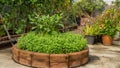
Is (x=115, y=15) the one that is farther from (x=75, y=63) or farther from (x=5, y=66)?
(x=5, y=66)

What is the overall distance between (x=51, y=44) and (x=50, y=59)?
1.34 ft

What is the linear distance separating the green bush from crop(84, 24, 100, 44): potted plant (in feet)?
10.3

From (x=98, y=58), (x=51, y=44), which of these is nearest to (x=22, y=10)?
(x=51, y=44)

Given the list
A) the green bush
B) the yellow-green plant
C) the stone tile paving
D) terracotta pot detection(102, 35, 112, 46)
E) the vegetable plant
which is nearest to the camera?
the green bush

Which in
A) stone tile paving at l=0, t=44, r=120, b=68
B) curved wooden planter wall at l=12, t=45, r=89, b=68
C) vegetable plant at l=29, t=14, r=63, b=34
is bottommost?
stone tile paving at l=0, t=44, r=120, b=68

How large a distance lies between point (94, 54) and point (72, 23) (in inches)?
229

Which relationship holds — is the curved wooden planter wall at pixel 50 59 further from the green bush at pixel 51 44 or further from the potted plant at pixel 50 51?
the green bush at pixel 51 44

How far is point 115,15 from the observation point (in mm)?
10406

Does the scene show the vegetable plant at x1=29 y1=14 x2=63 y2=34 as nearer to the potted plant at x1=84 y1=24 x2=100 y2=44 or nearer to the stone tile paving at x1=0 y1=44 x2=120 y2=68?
the stone tile paving at x1=0 y1=44 x2=120 y2=68

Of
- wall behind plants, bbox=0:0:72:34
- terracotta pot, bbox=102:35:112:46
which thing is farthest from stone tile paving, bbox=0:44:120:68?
wall behind plants, bbox=0:0:72:34

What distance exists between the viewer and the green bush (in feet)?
21.5

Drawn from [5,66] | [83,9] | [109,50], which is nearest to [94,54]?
[109,50]

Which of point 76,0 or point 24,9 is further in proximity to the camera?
point 76,0

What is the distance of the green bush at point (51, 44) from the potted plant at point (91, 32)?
313 cm
